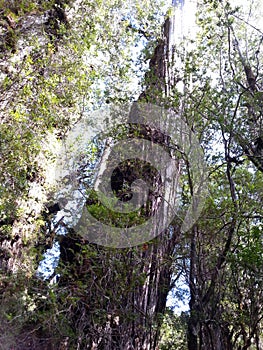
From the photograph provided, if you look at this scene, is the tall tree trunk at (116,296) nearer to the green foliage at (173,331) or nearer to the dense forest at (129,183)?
the dense forest at (129,183)

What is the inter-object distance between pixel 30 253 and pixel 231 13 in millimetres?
3800

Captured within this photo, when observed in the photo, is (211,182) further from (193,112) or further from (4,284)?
(4,284)

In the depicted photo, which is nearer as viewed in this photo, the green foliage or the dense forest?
the dense forest

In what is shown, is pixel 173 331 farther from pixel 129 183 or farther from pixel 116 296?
pixel 129 183

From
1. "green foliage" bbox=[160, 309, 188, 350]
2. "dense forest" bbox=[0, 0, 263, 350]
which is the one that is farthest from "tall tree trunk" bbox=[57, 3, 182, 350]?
"green foliage" bbox=[160, 309, 188, 350]

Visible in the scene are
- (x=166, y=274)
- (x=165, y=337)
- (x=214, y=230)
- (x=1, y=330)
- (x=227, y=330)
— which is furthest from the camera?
(x=165, y=337)

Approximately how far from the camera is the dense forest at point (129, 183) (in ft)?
12.3

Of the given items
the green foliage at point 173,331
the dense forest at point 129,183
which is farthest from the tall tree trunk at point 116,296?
the green foliage at point 173,331

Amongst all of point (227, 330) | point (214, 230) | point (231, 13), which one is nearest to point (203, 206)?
point (214, 230)

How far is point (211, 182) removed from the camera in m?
4.83

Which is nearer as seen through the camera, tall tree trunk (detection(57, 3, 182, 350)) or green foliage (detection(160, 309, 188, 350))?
tall tree trunk (detection(57, 3, 182, 350))

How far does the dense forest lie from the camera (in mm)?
3742

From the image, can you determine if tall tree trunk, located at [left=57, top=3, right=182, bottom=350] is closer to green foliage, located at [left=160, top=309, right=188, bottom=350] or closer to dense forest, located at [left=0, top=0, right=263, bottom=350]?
dense forest, located at [left=0, top=0, right=263, bottom=350]

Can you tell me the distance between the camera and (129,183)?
16.0 ft
